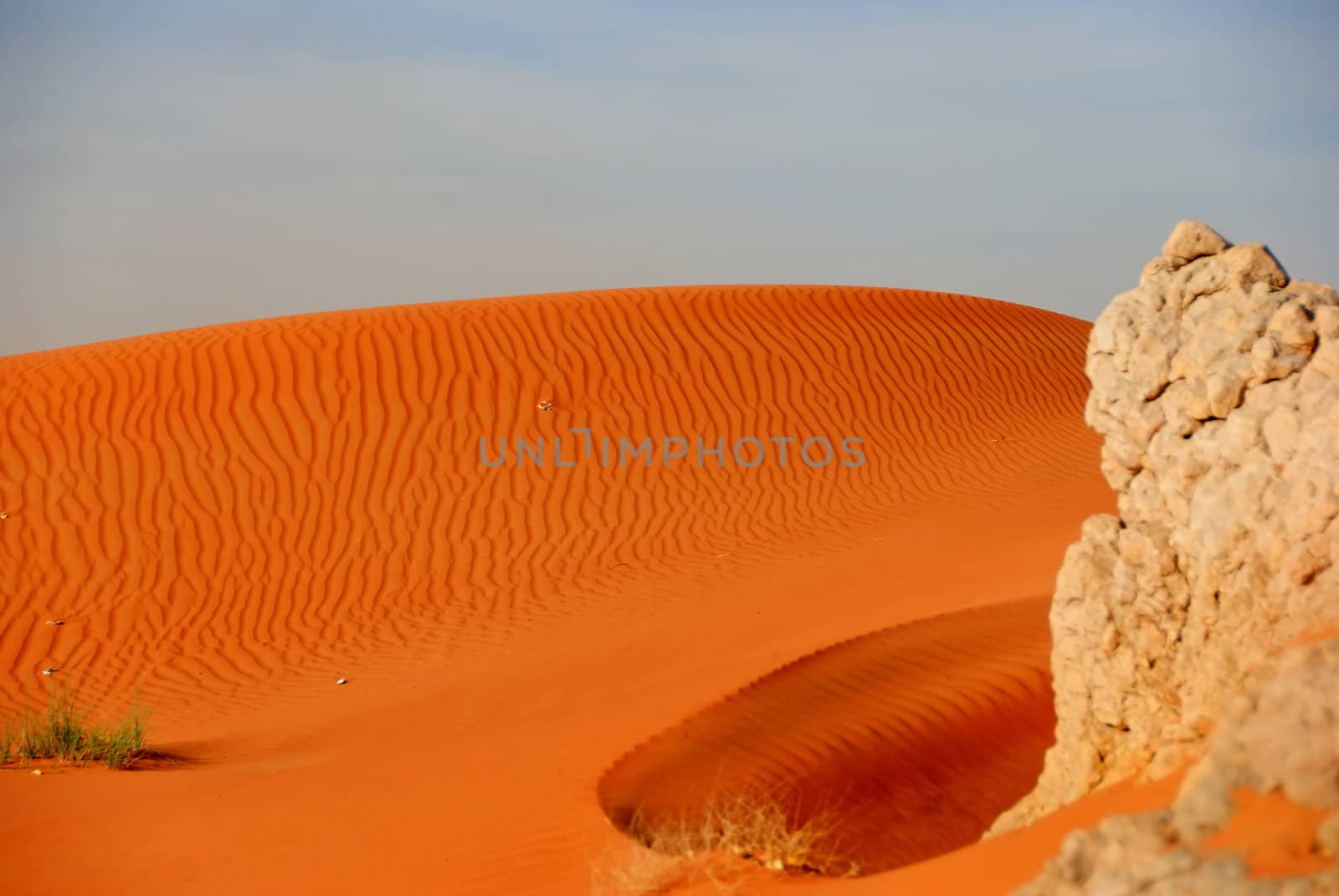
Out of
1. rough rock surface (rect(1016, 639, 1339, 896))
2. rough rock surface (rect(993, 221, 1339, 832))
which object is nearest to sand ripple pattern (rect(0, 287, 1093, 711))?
rough rock surface (rect(993, 221, 1339, 832))

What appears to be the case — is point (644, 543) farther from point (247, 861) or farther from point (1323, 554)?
point (1323, 554)

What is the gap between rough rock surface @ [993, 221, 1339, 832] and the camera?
3270 millimetres

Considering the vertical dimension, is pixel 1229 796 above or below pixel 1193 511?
below

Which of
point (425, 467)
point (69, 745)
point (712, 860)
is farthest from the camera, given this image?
point (425, 467)

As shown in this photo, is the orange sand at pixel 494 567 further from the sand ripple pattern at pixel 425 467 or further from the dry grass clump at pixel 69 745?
the dry grass clump at pixel 69 745

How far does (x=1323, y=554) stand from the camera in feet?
10.2

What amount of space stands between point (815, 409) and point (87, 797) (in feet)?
44.0

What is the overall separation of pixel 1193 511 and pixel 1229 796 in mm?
1220

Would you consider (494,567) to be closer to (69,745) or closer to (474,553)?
(474,553)

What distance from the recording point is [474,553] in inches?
520

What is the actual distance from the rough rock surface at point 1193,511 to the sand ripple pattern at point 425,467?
290 inches

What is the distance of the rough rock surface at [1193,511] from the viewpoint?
3.27m

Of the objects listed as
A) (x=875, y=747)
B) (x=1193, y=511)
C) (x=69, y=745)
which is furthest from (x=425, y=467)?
(x=1193, y=511)

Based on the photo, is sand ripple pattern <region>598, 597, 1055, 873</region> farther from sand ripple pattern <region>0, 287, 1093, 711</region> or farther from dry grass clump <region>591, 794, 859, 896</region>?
sand ripple pattern <region>0, 287, 1093, 711</region>
